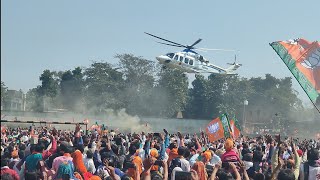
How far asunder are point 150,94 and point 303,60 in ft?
203

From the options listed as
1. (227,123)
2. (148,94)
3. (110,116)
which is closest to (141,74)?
(148,94)

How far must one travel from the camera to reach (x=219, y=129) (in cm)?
→ 2206

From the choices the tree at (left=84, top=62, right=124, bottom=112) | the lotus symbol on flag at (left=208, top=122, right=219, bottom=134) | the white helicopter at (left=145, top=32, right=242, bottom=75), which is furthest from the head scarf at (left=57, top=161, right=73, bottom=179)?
the tree at (left=84, top=62, right=124, bottom=112)

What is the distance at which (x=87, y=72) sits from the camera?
3022 inches

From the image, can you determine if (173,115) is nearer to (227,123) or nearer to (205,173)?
(227,123)

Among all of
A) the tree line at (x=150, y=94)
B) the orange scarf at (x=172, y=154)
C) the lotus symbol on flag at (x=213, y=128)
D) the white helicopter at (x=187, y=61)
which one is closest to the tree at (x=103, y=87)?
the tree line at (x=150, y=94)

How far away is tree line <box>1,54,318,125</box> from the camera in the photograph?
72.8m

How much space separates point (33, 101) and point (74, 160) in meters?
62.8

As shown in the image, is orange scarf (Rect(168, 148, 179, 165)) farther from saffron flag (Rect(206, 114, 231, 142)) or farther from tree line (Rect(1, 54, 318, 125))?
tree line (Rect(1, 54, 318, 125))

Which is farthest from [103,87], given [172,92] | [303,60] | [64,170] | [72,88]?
[64,170]

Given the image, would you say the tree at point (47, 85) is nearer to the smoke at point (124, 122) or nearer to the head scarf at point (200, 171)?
the smoke at point (124, 122)

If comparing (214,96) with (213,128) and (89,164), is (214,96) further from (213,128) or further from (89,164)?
(89,164)

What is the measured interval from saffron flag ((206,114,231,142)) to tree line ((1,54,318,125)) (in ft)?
162

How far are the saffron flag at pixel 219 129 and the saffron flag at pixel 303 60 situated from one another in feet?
22.5
